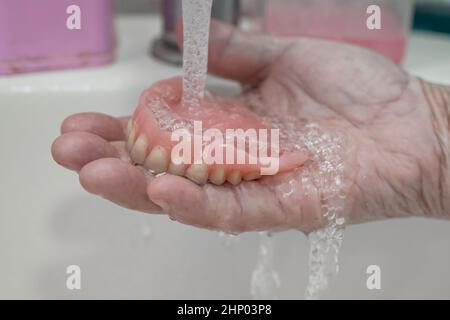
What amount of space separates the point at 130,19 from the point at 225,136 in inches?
19.6

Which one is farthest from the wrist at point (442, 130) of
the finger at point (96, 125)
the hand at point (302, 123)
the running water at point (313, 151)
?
the finger at point (96, 125)

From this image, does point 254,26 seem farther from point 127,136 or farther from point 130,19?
point 127,136

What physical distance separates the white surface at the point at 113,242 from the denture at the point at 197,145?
19cm

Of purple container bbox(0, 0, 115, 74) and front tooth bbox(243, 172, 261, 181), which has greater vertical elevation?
purple container bbox(0, 0, 115, 74)

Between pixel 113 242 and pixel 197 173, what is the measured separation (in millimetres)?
279

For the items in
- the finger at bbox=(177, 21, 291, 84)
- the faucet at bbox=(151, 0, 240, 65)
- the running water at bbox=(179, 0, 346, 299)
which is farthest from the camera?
the faucet at bbox=(151, 0, 240, 65)

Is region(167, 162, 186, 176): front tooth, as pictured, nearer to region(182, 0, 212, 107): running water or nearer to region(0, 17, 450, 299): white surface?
region(182, 0, 212, 107): running water

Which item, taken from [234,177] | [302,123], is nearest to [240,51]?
[302,123]

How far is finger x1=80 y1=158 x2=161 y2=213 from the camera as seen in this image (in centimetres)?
48

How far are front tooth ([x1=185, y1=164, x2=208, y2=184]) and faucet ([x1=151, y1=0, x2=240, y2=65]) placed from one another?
340 millimetres

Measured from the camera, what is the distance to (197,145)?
1.72 ft

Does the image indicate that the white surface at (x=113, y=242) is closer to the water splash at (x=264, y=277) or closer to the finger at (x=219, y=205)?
the water splash at (x=264, y=277)

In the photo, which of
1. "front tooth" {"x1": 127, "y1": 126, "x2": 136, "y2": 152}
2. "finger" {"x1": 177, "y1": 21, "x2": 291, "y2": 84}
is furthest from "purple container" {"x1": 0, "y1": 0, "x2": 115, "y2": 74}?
"front tooth" {"x1": 127, "y1": 126, "x2": 136, "y2": 152}
